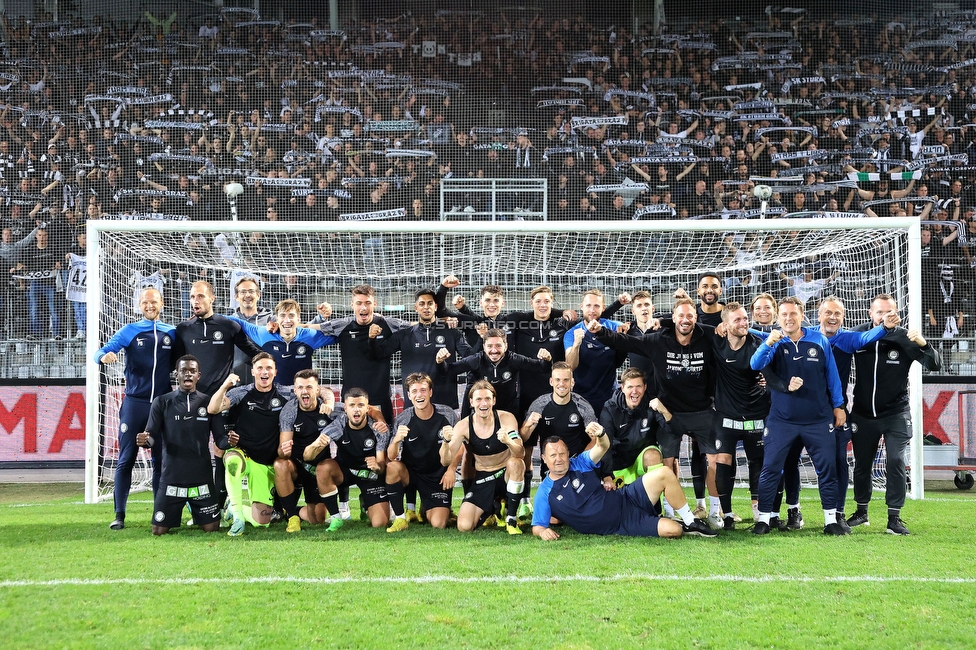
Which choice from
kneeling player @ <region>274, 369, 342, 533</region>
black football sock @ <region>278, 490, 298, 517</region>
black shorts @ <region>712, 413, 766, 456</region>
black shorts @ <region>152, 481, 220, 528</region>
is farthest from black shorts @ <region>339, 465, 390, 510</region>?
black shorts @ <region>712, 413, 766, 456</region>

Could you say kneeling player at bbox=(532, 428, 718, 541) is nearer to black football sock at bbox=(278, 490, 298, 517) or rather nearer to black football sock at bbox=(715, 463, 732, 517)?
black football sock at bbox=(715, 463, 732, 517)

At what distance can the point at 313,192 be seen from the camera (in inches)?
551

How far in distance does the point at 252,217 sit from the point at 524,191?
14.6 feet

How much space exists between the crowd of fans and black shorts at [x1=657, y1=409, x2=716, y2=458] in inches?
286

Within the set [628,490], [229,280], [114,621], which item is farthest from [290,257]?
[114,621]

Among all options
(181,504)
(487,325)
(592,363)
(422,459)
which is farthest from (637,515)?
(181,504)

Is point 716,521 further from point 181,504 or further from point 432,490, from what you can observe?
point 181,504

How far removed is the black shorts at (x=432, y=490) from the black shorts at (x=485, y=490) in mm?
197

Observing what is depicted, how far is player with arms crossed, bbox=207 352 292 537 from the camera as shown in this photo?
6438 millimetres

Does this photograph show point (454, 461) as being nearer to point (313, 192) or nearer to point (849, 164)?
point (313, 192)

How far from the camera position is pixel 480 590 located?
14.5 feet

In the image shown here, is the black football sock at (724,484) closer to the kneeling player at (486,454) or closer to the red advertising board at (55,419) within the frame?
the kneeling player at (486,454)

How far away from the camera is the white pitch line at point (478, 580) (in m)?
4.59

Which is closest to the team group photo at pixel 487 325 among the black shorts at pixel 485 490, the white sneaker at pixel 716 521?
the black shorts at pixel 485 490
